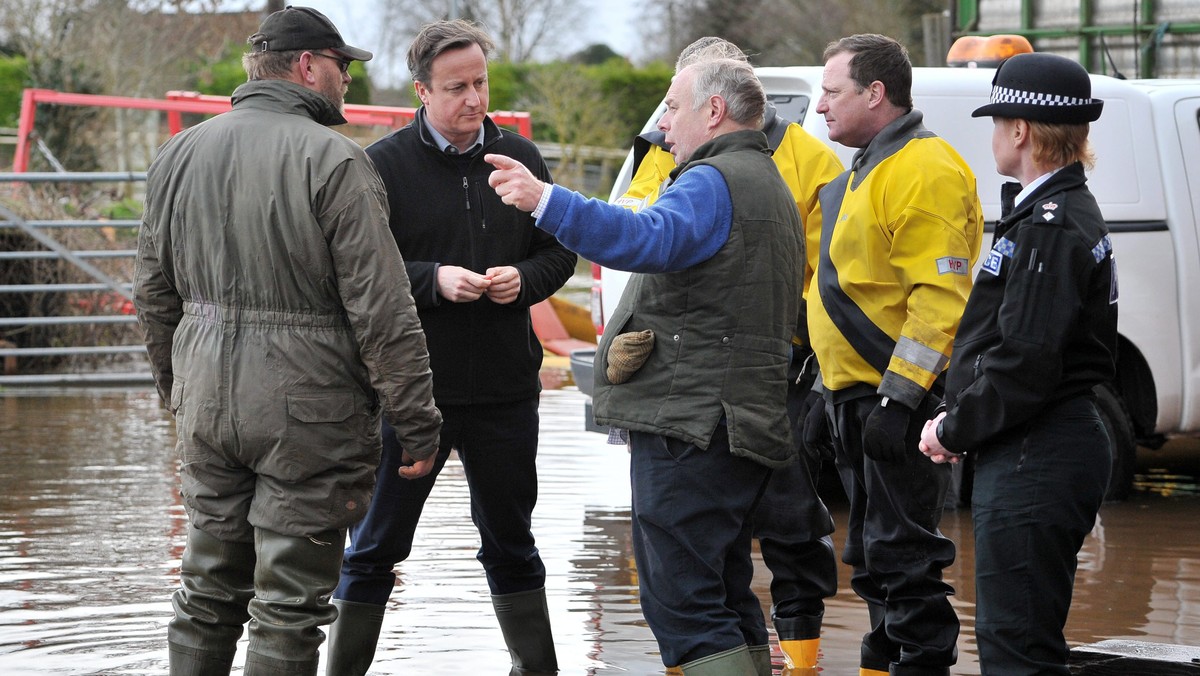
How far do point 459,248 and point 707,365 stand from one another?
3.73ft

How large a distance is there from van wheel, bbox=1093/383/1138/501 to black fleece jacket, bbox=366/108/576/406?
3.91 metres

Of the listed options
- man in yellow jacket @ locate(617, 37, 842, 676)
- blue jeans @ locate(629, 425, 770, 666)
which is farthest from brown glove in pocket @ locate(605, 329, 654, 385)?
man in yellow jacket @ locate(617, 37, 842, 676)

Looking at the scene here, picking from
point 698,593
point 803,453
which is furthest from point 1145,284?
point 698,593

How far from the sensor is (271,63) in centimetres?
408

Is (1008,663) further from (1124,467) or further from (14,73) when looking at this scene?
(14,73)

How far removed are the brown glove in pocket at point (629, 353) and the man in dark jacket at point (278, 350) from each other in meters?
0.51

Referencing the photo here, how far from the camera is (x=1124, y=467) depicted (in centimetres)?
797

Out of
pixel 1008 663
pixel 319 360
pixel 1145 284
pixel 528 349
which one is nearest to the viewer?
pixel 1008 663

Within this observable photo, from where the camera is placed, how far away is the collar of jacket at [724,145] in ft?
13.2

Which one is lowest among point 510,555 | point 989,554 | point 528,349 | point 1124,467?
point 1124,467

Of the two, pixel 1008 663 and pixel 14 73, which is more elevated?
pixel 14 73

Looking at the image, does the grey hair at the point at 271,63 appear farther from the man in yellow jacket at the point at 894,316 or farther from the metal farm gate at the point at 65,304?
the metal farm gate at the point at 65,304

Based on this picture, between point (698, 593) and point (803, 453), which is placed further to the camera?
point (803, 453)

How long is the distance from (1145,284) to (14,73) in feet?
85.9
